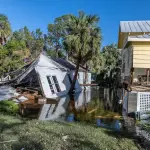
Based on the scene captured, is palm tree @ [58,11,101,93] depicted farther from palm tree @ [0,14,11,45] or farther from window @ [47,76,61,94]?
palm tree @ [0,14,11,45]

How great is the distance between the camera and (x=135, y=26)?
586 inches

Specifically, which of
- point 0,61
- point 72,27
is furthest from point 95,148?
point 0,61

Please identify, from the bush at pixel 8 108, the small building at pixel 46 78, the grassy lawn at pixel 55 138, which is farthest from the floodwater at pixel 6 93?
the grassy lawn at pixel 55 138

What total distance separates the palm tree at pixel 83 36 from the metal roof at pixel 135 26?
5.85 m

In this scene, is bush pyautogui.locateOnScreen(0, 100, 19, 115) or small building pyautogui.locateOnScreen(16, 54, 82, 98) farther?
small building pyautogui.locateOnScreen(16, 54, 82, 98)

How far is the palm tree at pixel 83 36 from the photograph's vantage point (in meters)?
21.3

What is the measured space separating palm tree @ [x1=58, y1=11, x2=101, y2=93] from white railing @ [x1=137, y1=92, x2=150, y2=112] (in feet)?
36.6

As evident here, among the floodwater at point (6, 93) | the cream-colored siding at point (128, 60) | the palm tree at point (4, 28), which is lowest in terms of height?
the floodwater at point (6, 93)

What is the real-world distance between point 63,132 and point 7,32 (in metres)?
26.8

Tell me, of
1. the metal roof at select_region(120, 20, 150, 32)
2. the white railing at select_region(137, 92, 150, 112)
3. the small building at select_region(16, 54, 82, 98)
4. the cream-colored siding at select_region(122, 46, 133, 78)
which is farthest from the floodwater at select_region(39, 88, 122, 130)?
the metal roof at select_region(120, 20, 150, 32)

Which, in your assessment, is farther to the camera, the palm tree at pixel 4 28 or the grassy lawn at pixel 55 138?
the palm tree at pixel 4 28

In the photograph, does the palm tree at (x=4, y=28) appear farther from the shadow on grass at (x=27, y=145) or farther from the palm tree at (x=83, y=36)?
the shadow on grass at (x=27, y=145)

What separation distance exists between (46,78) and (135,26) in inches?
340

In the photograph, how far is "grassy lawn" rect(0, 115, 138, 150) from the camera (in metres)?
5.64
